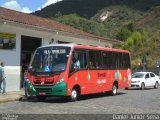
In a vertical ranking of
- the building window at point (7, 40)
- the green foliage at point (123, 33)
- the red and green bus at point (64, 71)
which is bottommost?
the red and green bus at point (64, 71)

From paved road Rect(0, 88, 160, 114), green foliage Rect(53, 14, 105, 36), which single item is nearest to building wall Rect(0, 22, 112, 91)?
paved road Rect(0, 88, 160, 114)

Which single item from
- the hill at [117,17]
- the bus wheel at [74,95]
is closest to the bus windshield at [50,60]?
the bus wheel at [74,95]

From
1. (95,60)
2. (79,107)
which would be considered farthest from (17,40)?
(79,107)

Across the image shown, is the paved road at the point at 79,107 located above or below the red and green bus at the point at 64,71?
below

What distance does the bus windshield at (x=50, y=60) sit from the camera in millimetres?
19812

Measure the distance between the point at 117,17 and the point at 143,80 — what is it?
82.7 metres

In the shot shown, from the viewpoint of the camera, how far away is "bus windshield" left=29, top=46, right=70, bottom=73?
19812 mm

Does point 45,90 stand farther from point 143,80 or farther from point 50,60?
point 143,80

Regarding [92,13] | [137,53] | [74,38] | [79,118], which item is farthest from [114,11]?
[79,118]

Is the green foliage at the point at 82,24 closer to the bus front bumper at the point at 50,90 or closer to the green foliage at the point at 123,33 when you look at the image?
the green foliage at the point at 123,33

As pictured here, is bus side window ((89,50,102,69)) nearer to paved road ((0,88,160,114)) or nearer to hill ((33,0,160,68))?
paved road ((0,88,160,114))

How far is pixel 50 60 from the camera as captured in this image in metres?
20.1

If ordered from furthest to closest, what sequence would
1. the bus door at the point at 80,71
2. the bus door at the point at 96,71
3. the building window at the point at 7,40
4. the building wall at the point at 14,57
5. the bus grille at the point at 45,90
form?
the building wall at the point at 14,57, the building window at the point at 7,40, the bus door at the point at 96,71, the bus door at the point at 80,71, the bus grille at the point at 45,90

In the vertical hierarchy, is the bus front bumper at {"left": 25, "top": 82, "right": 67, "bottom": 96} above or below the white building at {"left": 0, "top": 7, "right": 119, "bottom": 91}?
below
